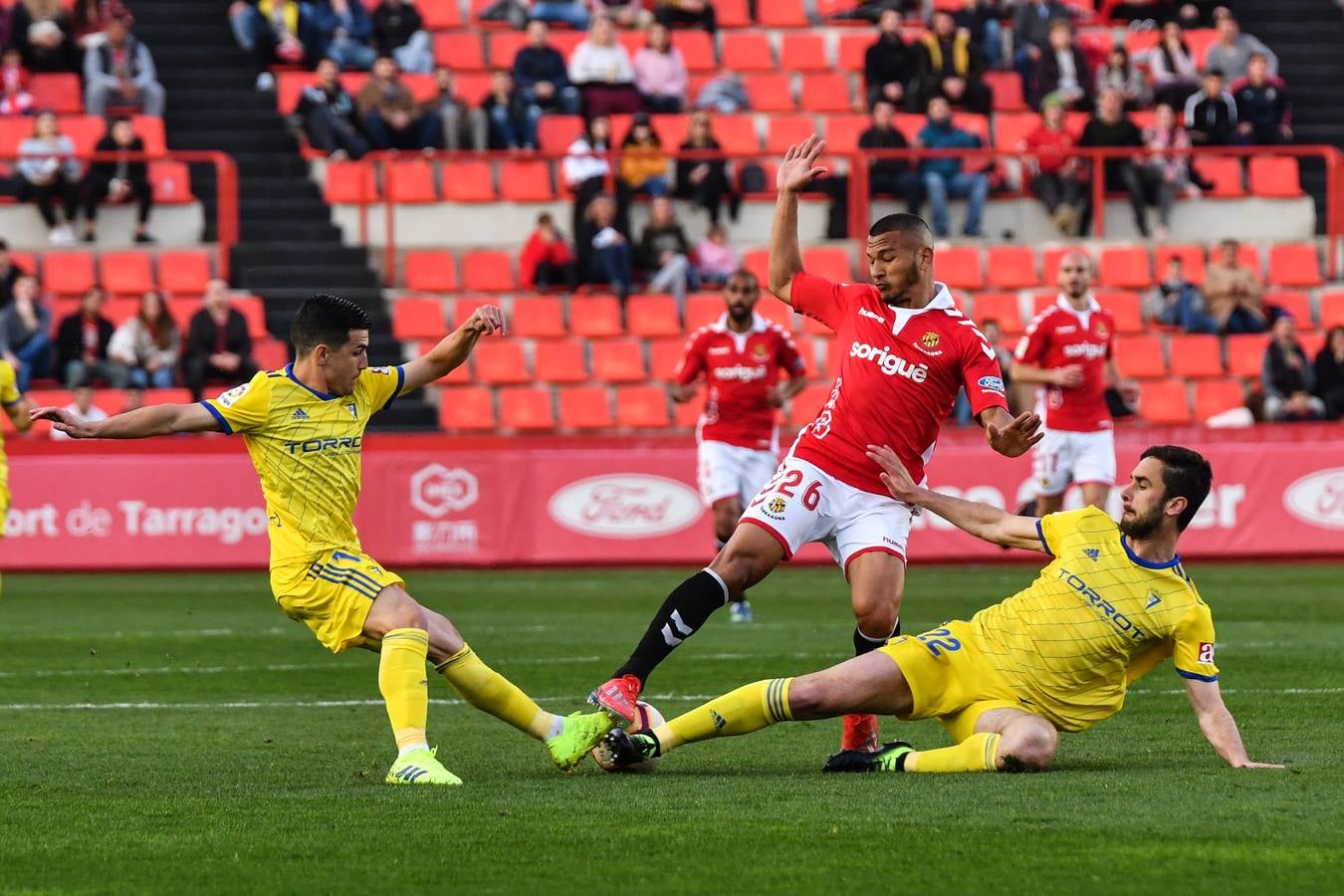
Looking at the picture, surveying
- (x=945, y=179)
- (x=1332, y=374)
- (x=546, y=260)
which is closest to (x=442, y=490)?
(x=546, y=260)

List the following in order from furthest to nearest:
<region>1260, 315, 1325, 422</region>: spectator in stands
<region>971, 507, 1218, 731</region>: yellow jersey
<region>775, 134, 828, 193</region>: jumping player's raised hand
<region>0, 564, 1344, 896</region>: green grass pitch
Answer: <region>1260, 315, 1325, 422</region>: spectator in stands, <region>775, 134, 828, 193</region>: jumping player's raised hand, <region>971, 507, 1218, 731</region>: yellow jersey, <region>0, 564, 1344, 896</region>: green grass pitch

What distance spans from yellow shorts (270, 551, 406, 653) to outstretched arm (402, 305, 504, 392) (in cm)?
76

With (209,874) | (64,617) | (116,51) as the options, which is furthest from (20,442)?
(209,874)

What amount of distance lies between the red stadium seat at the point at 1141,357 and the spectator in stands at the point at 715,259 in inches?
174

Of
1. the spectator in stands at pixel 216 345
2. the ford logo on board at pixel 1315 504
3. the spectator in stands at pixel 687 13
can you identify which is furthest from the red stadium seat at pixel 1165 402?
the spectator in stands at pixel 216 345

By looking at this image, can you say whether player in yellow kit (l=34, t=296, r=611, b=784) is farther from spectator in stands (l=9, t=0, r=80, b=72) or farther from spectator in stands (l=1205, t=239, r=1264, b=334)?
spectator in stands (l=9, t=0, r=80, b=72)

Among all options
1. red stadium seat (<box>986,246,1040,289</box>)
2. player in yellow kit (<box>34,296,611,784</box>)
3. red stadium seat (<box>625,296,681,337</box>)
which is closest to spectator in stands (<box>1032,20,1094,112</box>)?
red stadium seat (<box>986,246,1040,289</box>)

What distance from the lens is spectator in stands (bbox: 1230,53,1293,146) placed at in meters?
26.9

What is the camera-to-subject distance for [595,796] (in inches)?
304

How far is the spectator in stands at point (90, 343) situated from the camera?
73.1ft

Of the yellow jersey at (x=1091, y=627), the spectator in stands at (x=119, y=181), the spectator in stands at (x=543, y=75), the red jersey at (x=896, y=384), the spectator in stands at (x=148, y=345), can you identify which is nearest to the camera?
the yellow jersey at (x=1091, y=627)

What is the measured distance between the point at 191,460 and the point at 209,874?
14.5m

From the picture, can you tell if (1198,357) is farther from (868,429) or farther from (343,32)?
(868,429)

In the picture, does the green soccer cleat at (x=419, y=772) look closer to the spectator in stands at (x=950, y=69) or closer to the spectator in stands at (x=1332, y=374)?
the spectator in stands at (x=1332, y=374)
